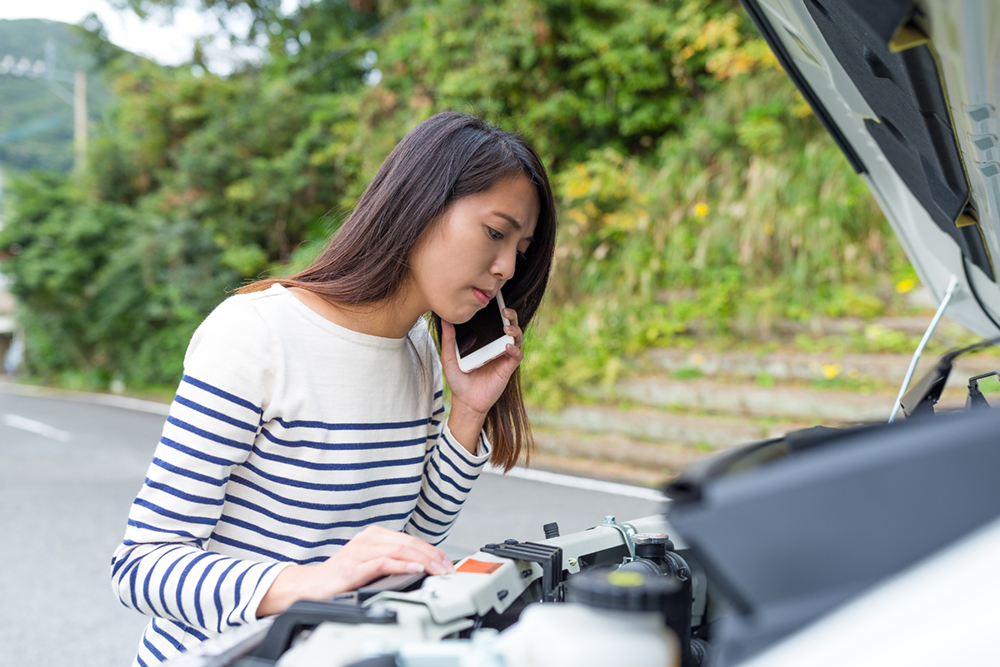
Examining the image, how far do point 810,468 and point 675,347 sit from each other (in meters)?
6.95

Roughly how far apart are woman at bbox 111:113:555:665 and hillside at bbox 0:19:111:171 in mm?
27885

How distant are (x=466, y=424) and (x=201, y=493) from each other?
2.02ft

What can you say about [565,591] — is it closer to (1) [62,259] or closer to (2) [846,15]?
(2) [846,15]

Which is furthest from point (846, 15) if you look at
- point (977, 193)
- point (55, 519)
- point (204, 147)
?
point (204, 147)

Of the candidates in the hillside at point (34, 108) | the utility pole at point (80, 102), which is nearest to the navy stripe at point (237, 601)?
the utility pole at point (80, 102)

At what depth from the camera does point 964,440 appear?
63 cm

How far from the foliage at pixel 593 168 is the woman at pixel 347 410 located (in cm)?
325

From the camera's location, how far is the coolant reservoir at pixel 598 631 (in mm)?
564

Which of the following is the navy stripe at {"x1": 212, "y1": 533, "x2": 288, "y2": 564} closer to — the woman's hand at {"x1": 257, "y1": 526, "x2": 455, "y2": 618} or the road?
the woman's hand at {"x1": 257, "y1": 526, "x2": 455, "y2": 618}

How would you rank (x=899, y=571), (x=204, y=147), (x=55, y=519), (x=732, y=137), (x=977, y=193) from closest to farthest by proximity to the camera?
(x=899, y=571), (x=977, y=193), (x=55, y=519), (x=732, y=137), (x=204, y=147)

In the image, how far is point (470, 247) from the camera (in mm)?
1427

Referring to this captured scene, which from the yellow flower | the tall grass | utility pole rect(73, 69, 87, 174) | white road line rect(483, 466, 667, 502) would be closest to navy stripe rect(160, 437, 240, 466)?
white road line rect(483, 466, 667, 502)

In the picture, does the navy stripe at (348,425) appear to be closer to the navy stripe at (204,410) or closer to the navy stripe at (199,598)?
the navy stripe at (204,410)

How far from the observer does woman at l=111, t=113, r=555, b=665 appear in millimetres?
1054
